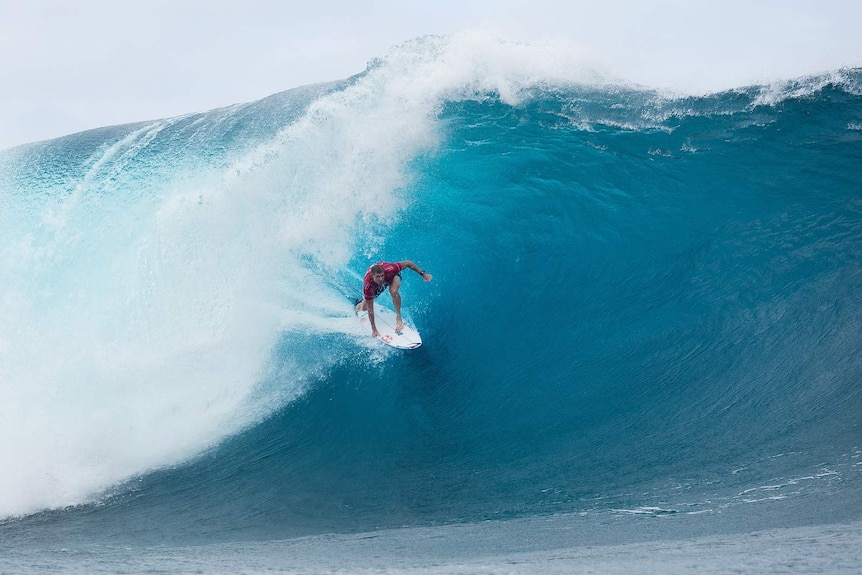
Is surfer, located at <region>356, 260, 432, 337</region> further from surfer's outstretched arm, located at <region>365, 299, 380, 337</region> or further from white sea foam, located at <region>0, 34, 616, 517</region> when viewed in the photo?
white sea foam, located at <region>0, 34, 616, 517</region>

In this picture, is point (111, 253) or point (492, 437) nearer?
point (492, 437)

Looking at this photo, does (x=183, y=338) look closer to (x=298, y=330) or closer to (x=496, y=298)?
(x=298, y=330)

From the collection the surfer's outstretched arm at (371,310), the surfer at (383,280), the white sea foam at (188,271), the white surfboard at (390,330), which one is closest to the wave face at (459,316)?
the white sea foam at (188,271)

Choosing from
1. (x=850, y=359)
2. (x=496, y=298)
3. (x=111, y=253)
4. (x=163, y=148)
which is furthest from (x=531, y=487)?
(x=163, y=148)

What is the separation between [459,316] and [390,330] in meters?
0.99

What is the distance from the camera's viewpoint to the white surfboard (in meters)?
7.62

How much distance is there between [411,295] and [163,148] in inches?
304

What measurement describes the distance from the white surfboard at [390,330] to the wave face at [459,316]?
19cm

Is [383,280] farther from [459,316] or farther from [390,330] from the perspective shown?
[459,316]

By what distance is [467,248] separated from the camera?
904 centimetres

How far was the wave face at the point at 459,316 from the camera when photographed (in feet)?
19.0

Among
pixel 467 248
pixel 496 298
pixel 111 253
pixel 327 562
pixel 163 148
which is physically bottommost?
pixel 327 562

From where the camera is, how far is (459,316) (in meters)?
8.22

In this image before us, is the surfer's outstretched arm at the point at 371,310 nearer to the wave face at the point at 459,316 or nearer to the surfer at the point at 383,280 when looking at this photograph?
the surfer at the point at 383,280
